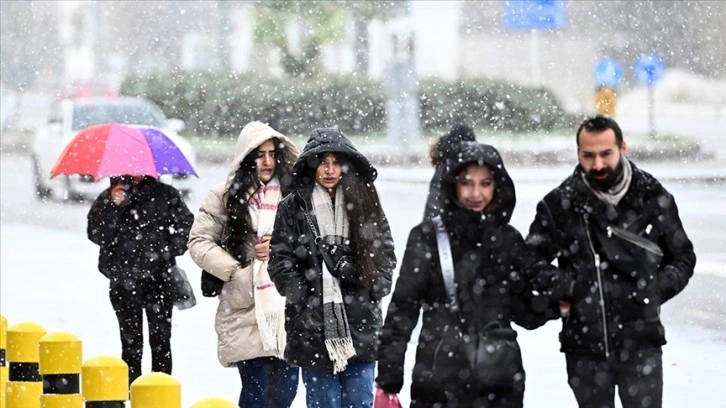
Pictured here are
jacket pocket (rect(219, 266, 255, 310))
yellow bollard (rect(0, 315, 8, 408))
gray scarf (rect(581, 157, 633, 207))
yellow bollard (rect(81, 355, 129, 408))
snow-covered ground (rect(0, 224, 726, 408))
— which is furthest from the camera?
snow-covered ground (rect(0, 224, 726, 408))

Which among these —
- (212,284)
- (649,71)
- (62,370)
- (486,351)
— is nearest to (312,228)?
(212,284)

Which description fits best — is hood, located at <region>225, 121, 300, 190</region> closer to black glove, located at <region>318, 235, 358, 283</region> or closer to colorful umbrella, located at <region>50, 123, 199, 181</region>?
black glove, located at <region>318, 235, 358, 283</region>

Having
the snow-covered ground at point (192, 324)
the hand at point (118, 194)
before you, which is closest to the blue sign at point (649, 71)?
the snow-covered ground at point (192, 324)

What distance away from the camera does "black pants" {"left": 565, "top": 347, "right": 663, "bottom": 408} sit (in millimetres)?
5906

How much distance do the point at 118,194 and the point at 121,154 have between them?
231 mm

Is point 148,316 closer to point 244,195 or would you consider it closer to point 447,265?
point 244,195

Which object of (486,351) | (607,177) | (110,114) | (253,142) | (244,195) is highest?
(110,114)

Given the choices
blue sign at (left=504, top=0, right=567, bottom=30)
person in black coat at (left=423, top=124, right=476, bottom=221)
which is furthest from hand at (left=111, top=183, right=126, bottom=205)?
blue sign at (left=504, top=0, right=567, bottom=30)

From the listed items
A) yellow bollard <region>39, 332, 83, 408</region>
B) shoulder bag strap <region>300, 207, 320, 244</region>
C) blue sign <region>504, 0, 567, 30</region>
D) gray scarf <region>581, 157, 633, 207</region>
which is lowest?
yellow bollard <region>39, 332, 83, 408</region>

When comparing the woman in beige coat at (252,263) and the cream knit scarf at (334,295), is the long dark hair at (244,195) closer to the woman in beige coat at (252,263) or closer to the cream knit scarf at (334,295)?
the woman in beige coat at (252,263)

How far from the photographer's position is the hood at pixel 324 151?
23.2ft

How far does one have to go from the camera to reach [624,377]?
594 centimetres

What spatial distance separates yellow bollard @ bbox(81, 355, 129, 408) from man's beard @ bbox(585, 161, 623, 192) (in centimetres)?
181

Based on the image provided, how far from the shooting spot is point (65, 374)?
7266 millimetres
